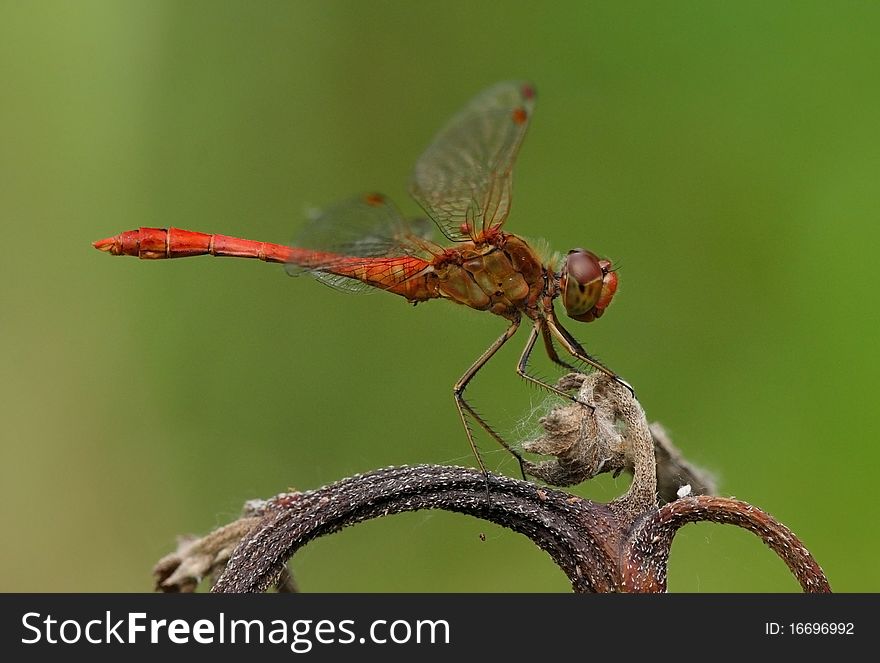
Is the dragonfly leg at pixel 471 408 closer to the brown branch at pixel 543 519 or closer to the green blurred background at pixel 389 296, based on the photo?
the green blurred background at pixel 389 296

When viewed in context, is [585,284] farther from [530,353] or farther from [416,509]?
[416,509]

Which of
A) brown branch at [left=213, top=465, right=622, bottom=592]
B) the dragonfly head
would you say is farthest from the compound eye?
brown branch at [left=213, top=465, right=622, bottom=592]

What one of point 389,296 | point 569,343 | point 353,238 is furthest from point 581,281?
point 389,296

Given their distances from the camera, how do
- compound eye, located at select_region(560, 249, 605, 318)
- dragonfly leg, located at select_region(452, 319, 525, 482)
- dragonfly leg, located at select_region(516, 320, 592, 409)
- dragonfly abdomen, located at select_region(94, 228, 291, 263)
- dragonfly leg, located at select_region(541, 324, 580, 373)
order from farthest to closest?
dragonfly abdomen, located at select_region(94, 228, 291, 263) → dragonfly leg, located at select_region(541, 324, 580, 373) → compound eye, located at select_region(560, 249, 605, 318) → dragonfly leg, located at select_region(516, 320, 592, 409) → dragonfly leg, located at select_region(452, 319, 525, 482)

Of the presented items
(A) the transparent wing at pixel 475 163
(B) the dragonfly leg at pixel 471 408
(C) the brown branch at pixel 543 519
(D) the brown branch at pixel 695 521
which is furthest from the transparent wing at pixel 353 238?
(D) the brown branch at pixel 695 521

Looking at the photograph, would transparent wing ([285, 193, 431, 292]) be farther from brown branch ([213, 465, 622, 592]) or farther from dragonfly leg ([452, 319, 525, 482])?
brown branch ([213, 465, 622, 592])

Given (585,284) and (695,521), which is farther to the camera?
(585,284)

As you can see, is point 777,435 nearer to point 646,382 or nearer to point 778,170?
point 646,382

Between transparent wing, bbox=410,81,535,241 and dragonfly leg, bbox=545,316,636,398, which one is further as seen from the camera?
transparent wing, bbox=410,81,535,241
